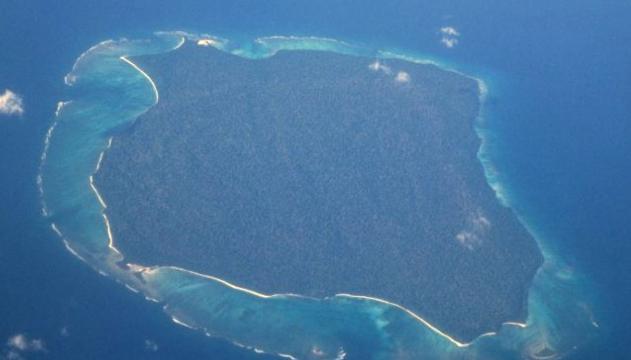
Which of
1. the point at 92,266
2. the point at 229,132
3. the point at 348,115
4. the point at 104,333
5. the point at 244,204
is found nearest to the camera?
the point at 104,333

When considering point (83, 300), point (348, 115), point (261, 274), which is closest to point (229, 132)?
point (348, 115)

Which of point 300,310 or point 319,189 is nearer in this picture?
point 300,310

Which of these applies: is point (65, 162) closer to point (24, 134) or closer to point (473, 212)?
point (24, 134)

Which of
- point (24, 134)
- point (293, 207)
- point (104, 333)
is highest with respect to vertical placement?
point (24, 134)

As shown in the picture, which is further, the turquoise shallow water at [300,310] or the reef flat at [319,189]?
the reef flat at [319,189]

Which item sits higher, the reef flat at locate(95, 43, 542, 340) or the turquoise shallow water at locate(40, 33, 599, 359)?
the reef flat at locate(95, 43, 542, 340)

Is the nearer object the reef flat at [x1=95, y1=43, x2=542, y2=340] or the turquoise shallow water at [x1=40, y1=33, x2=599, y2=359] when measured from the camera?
the turquoise shallow water at [x1=40, y1=33, x2=599, y2=359]

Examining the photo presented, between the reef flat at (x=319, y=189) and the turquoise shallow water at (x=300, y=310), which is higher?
the reef flat at (x=319, y=189)

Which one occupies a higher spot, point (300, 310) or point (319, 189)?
point (319, 189)
